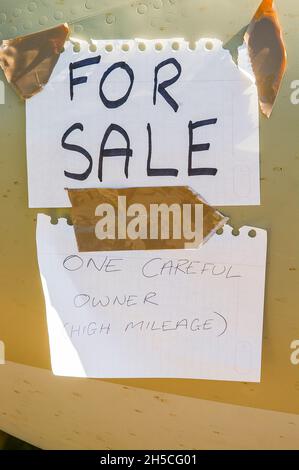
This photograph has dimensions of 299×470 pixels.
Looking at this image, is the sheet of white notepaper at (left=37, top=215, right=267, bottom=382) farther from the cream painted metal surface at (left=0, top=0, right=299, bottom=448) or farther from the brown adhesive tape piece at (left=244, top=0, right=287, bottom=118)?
the brown adhesive tape piece at (left=244, top=0, right=287, bottom=118)

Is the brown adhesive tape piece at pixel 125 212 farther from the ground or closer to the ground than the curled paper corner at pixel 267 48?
closer to the ground

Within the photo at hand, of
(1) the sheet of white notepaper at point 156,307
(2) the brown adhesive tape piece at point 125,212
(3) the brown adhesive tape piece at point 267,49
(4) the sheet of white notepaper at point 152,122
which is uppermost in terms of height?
(3) the brown adhesive tape piece at point 267,49

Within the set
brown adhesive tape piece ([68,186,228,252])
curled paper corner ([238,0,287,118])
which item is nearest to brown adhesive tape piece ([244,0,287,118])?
curled paper corner ([238,0,287,118])

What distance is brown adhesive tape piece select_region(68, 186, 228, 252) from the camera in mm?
943

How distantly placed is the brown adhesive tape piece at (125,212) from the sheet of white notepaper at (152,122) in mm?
13

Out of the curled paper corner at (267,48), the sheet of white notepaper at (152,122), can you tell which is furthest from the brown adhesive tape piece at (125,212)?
the curled paper corner at (267,48)

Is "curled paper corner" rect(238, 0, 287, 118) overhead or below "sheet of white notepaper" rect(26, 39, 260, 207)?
overhead

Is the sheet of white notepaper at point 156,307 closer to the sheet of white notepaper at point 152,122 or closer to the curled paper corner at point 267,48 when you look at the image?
the sheet of white notepaper at point 152,122

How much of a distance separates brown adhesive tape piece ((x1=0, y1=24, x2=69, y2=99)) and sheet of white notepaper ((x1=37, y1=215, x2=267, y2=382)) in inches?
9.2

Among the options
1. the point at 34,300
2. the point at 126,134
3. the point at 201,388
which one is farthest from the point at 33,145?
the point at 201,388

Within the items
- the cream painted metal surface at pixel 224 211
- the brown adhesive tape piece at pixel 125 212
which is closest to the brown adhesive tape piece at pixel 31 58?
the cream painted metal surface at pixel 224 211

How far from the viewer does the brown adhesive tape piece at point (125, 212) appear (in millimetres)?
943

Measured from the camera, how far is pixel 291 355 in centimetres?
95

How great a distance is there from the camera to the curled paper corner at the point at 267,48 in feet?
3.02
